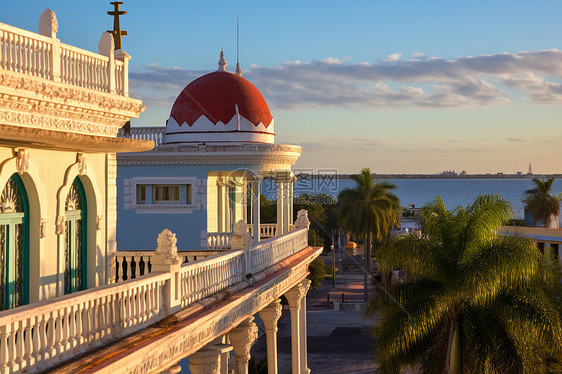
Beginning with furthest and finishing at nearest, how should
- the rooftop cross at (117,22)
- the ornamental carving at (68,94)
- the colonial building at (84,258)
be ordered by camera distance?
the rooftop cross at (117,22), the ornamental carving at (68,94), the colonial building at (84,258)

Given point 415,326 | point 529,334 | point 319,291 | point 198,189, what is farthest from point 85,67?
point 319,291

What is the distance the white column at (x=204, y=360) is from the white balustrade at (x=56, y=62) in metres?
4.61

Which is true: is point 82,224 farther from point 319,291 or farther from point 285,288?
point 319,291

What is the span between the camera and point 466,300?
15352 millimetres

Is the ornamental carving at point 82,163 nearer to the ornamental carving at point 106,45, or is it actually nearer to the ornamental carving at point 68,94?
the ornamental carving at point 68,94

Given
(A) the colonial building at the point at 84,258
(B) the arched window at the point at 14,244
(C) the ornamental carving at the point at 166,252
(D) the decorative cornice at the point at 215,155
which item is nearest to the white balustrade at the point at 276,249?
(A) the colonial building at the point at 84,258

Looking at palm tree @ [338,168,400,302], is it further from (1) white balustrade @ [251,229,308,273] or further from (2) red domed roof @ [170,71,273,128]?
(1) white balustrade @ [251,229,308,273]

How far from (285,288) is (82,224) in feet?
22.0

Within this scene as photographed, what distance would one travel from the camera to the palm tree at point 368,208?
48656 millimetres

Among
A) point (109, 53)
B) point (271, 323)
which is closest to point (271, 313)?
point (271, 323)

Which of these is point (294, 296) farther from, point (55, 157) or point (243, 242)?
point (55, 157)

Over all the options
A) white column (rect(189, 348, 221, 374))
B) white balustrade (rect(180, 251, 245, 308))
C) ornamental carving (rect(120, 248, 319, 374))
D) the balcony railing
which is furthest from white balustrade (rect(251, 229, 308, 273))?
white column (rect(189, 348, 221, 374))

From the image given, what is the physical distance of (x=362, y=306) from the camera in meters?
47.9

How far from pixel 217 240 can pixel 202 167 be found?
7.94ft
